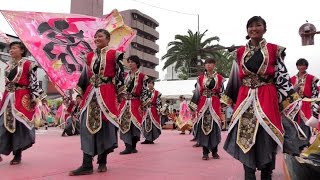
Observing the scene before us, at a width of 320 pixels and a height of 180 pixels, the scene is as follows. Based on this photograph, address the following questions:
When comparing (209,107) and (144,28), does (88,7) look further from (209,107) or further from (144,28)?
(209,107)

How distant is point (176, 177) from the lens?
15.2 ft

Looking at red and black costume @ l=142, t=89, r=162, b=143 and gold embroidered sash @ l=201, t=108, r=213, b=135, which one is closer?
gold embroidered sash @ l=201, t=108, r=213, b=135

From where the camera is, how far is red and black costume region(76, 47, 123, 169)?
4.94 meters

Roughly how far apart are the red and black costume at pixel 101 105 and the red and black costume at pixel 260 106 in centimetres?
173

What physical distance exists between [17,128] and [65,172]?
138 cm

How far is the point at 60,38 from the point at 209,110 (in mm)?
6707

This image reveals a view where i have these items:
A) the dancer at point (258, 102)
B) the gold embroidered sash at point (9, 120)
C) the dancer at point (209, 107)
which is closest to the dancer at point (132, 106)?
the dancer at point (209, 107)

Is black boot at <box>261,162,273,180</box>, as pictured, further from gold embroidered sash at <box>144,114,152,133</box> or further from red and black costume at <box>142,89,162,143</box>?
gold embroidered sash at <box>144,114,152,133</box>

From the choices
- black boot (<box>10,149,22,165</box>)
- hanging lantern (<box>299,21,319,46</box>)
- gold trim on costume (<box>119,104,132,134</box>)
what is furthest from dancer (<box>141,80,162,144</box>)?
hanging lantern (<box>299,21,319,46</box>)

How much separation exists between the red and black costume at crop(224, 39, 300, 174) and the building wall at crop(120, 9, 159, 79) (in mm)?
49661

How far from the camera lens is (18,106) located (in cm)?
586

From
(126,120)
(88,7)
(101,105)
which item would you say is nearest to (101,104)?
(101,105)

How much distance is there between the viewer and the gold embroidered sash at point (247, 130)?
3646 mm

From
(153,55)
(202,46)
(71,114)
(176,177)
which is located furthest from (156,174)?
(153,55)
